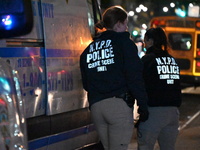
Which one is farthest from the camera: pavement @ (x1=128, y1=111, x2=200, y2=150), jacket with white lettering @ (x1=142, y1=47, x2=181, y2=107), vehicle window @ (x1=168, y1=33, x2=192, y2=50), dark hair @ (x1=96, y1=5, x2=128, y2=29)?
vehicle window @ (x1=168, y1=33, x2=192, y2=50)

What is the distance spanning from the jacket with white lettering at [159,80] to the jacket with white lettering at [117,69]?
430 millimetres

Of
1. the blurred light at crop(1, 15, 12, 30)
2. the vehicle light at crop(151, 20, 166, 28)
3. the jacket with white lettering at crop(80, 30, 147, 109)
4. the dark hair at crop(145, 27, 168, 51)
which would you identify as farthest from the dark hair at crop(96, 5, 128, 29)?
the vehicle light at crop(151, 20, 166, 28)

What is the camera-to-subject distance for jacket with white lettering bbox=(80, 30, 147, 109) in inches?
178

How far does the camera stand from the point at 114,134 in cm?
461

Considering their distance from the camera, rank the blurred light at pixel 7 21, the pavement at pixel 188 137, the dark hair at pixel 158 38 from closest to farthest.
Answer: the blurred light at pixel 7 21, the dark hair at pixel 158 38, the pavement at pixel 188 137

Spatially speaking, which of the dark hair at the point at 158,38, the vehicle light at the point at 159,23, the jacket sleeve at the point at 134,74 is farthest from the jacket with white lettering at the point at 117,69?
the vehicle light at the point at 159,23

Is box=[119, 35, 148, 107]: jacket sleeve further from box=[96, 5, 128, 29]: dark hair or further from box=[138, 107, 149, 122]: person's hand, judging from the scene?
box=[96, 5, 128, 29]: dark hair

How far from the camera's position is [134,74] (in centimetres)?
452

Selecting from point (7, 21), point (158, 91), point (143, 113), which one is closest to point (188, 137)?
point (158, 91)

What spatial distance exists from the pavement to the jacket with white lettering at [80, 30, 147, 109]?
3578 millimetres

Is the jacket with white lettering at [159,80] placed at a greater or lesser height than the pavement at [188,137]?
greater

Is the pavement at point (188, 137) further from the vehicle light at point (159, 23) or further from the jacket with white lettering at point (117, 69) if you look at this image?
the vehicle light at point (159, 23)

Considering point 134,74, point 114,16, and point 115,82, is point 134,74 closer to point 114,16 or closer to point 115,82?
point 115,82

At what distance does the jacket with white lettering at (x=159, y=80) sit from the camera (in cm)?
498
